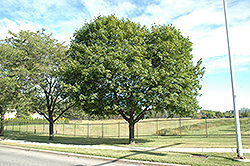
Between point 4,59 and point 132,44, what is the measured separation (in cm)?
1411

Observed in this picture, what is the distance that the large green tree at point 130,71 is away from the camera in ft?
43.2

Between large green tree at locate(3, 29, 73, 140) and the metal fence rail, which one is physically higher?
large green tree at locate(3, 29, 73, 140)

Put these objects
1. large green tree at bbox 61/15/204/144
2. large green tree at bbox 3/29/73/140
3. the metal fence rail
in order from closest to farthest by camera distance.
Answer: large green tree at bbox 61/15/204/144 < large green tree at bbox 3/29/73/140 < the metal fence rail

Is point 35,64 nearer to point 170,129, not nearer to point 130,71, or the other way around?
point 130,71

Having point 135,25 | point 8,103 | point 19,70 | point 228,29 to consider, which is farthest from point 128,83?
point 8,103

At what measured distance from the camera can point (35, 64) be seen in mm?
18094

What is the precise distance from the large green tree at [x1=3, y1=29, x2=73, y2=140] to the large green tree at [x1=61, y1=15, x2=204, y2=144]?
4.26 metres

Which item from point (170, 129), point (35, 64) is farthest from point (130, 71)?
point (170, 129)

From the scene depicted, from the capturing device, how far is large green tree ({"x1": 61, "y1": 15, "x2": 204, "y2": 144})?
13.2 m

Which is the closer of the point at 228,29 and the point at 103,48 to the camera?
the point at 228,29

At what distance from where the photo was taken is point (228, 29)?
9.11m

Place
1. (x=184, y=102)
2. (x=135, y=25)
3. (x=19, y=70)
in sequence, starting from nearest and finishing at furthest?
1. (x=184, y=102)
2. (x=135, y=25)
3. (x=19, y=70)

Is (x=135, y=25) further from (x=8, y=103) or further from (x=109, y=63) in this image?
(x=8, y=103)

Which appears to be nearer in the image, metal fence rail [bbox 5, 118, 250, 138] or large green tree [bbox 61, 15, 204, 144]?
large green tree [bbox 61, 15, 204, 144]
